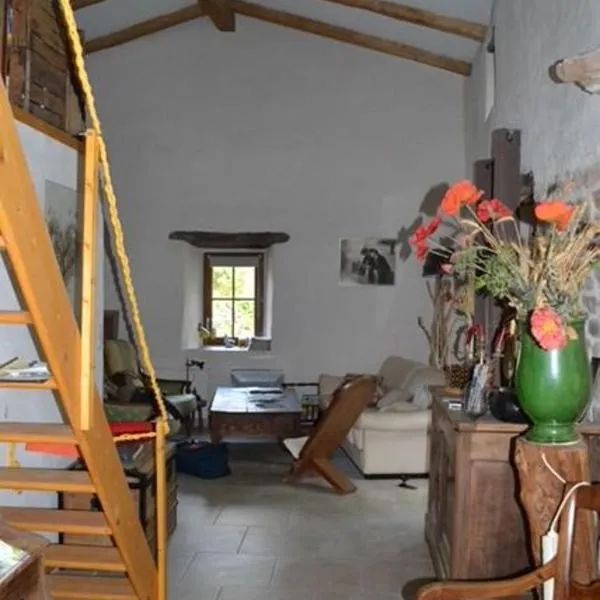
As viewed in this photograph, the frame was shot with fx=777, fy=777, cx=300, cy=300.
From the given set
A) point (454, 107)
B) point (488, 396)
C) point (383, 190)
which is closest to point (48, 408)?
point (488, 396)

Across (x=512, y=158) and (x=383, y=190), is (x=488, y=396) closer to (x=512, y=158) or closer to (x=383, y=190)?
(x=512, y=158)

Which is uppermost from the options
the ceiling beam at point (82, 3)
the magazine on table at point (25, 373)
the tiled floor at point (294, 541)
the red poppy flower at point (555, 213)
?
the ceiling beam at point (82, 3)

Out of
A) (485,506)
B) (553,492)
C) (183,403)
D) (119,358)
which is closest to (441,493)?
(485,506)

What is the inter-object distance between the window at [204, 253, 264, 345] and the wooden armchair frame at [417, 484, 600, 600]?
7.07 metres

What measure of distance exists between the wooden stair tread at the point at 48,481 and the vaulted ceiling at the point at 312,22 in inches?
220

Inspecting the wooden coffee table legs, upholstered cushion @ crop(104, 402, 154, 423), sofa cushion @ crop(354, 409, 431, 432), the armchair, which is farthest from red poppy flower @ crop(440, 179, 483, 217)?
the armchair

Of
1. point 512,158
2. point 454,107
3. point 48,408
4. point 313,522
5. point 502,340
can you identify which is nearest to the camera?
point 502,340

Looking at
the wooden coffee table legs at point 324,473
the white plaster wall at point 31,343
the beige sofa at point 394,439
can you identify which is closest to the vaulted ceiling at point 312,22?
the beige sofa at point 394,439

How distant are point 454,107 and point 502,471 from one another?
5.99 meters

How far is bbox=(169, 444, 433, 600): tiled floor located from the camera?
4082mm

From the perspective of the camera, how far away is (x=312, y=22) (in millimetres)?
8242

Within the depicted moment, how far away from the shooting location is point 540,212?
2.53m

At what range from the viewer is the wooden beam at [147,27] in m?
8.38

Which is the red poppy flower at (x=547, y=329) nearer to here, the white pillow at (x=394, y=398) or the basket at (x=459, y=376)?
the basket at (x=459, y=376)
